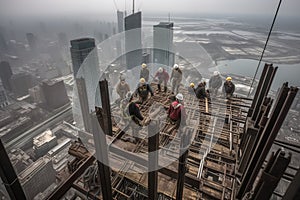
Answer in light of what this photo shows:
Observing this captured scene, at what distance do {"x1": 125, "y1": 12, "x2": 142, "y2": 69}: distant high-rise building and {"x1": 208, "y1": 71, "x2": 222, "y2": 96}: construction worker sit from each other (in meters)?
8.75

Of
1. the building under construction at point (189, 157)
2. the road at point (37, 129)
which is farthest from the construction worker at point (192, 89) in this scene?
the road at point (37, 129)

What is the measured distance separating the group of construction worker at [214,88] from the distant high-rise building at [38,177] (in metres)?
25.1

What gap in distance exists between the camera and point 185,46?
24.0 metres

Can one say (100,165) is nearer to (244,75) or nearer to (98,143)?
(98,143)

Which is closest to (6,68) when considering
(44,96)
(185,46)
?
(44,96)

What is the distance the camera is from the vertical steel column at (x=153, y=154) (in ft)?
9.67

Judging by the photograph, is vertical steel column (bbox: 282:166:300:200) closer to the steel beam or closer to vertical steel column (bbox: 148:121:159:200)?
vertical steel column (bbox: 148:121:159:200)

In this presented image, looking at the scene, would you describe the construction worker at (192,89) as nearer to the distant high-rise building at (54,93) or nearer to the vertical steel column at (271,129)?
the vertical steel column at (271,129)

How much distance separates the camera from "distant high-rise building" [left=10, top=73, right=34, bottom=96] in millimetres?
44625

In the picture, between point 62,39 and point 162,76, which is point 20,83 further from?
point 162,76

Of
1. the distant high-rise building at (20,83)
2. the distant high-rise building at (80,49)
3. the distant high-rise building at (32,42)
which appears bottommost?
the distant high-rise building at (20,83)

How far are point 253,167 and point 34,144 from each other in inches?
1523

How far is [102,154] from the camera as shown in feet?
12.5

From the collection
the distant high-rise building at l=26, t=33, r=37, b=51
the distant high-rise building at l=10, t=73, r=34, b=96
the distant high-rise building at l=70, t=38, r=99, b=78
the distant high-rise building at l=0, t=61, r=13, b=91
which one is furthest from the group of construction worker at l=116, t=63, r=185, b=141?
the distant high-rise building at l=26, t=33, r=37, b=51
